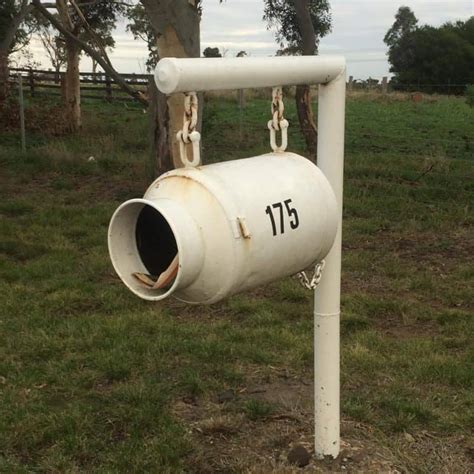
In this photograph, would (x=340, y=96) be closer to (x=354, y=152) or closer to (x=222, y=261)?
(x=222, y=261)

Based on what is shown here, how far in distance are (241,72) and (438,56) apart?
166 feet

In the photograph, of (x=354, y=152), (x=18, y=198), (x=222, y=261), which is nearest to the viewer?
(x=222, y=261)

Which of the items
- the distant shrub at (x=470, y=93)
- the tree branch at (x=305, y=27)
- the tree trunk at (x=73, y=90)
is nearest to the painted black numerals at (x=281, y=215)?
the distant shrub at (x=470, y=93)

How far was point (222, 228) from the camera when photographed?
6.21 feet

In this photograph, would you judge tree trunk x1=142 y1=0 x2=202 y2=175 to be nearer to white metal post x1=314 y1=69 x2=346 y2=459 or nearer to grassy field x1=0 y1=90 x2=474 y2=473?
grassy field x1=0 y1=90 x2=474 y2=473

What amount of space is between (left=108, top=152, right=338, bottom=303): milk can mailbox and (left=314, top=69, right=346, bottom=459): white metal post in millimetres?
232

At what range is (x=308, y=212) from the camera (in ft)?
6.98

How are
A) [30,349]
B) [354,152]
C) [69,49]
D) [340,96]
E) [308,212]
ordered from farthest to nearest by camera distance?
[69,49], [354,152], [30,349], [340,96], [308,212]

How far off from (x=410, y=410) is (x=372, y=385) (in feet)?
1.14

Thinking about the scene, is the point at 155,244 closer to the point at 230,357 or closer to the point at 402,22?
the point at 230,357

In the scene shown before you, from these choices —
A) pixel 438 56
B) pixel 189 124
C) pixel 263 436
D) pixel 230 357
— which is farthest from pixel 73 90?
pixel 438 56

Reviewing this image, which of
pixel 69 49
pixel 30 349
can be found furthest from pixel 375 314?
pixel 69 49

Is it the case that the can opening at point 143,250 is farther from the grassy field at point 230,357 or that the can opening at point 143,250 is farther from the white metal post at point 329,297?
the grassy field at point 230,357

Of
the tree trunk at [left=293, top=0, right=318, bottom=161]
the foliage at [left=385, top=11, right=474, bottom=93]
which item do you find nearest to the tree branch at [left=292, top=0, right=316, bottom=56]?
the tree trunk at [left=293, top=0, right=318, bottom=161]
